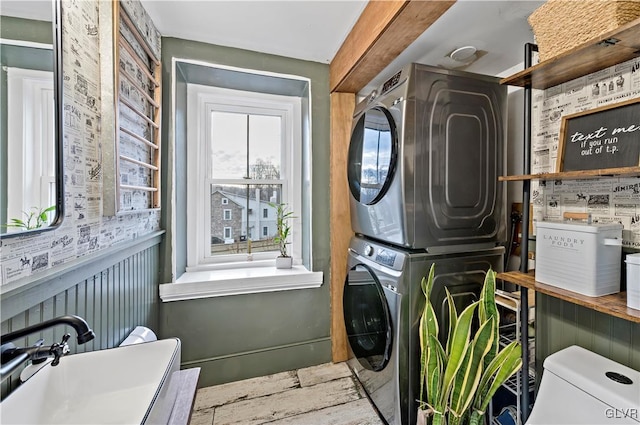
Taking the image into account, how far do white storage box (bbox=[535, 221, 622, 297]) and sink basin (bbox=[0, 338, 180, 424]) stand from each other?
1344 millimetres

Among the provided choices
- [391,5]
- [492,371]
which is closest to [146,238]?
[391,5]

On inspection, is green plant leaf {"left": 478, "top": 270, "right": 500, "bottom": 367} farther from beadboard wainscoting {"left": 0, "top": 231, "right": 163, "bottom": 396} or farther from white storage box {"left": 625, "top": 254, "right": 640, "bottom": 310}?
beadboard wainscoting {"left": 0, "top": 231, "right": 163, "bottom": 396}

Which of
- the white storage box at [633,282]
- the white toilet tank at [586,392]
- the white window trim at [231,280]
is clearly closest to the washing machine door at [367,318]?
the white window trim at [231,280]

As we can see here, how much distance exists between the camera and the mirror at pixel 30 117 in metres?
0.64

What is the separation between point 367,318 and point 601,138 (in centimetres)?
136

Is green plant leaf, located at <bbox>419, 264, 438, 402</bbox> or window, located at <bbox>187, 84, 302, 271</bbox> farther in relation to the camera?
window, located at <bbox>187, 84, 302, 271</bbox>

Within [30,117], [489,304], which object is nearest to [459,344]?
[489,304]

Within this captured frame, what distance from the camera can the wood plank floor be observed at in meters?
1.56

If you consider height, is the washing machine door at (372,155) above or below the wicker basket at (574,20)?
below

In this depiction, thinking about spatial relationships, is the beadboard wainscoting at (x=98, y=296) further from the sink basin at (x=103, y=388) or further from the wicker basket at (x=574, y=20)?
the wicker basket at (x=574, y=20)

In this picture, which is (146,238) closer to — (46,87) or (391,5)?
(46,87)

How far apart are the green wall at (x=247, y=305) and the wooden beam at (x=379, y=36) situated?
31 centimetres

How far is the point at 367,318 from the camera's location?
64.4 inches

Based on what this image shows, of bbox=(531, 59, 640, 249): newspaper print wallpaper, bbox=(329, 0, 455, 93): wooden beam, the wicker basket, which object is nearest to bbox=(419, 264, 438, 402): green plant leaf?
bbox=(531, 59, 640, 249): newspaper print wallpaper
